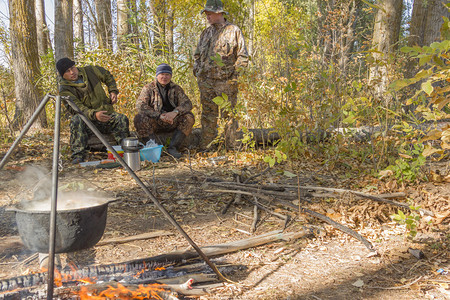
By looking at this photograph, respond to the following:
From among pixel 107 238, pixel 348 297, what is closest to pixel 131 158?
pixel 107 238

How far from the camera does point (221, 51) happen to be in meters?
5.94

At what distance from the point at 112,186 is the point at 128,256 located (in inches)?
73.4

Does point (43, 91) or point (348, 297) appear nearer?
point (348, 297)

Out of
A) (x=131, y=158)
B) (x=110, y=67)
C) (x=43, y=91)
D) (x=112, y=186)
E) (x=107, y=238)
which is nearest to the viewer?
(x=107, y=238)

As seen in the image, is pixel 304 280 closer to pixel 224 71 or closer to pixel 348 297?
pixel 348 297

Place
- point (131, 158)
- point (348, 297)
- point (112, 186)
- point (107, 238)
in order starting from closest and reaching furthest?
point (348, 297), point (107, 238), point (112, 186), point (131, 158)

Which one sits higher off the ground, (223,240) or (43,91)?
(43,91)

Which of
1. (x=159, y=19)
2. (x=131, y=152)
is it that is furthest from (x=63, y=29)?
(x=131, y=152)

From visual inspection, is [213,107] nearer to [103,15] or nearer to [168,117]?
[168,117]

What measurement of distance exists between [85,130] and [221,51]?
103 inches

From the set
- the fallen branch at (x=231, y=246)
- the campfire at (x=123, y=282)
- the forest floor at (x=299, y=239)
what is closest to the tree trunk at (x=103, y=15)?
the forest floor at (x=299, y=239)

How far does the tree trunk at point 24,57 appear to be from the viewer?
714 cm

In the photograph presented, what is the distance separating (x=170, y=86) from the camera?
6168mm

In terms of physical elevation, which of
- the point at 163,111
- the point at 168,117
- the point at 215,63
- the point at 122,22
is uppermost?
the point at 122,22
